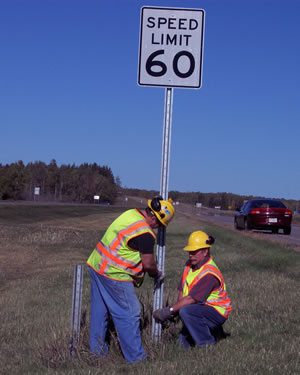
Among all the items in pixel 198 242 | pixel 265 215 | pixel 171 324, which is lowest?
pixel 171 324

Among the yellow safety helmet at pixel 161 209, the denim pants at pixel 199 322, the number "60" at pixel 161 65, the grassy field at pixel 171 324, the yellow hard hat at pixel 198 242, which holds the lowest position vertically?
the grassy field at pixel 171 324

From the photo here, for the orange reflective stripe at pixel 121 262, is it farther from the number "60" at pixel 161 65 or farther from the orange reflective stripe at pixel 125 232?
the number "60" at pixel 161 65

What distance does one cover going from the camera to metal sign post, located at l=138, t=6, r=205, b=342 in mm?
6684

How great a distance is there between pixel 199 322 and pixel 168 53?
108 inches

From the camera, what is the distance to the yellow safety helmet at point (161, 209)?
20.8ft

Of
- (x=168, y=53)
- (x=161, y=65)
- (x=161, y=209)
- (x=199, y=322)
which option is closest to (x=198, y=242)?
(x=161, y=209)

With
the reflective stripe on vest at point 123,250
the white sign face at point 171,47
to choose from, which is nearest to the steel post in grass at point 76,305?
the reflective stripe on vest at point 123,250

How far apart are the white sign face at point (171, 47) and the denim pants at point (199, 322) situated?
2268 millimetres

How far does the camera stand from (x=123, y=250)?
6430mm

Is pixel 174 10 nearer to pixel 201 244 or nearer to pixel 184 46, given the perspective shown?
pixel 184 46

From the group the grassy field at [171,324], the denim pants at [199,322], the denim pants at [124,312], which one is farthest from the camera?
the denim pants at [199,322]

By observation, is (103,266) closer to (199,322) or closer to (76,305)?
(76,305)

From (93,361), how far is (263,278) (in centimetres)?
738

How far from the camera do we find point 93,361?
6.45 metres
